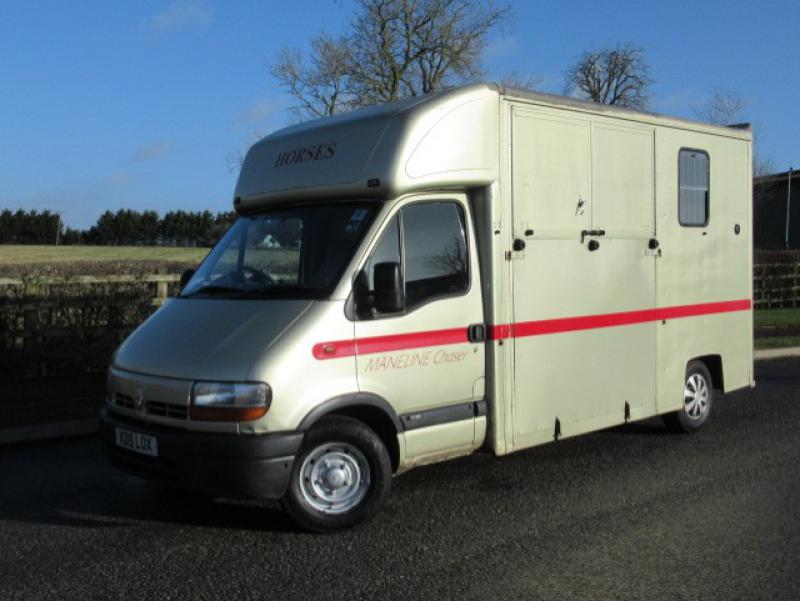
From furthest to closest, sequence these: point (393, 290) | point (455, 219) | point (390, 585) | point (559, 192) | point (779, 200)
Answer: point (779, 200)
point (559, 192)
point (455, 219)
point (393, 290)
point (390, 585)

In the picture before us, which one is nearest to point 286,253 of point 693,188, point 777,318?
point 693,188

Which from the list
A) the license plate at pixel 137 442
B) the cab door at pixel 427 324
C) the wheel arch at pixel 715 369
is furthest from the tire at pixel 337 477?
the wheel arch at pixel 715 369

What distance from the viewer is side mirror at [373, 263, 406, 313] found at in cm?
536

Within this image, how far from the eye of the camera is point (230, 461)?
500cm

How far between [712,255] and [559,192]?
2.43 metres

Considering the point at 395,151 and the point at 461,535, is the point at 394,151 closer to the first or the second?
the point at 395,151

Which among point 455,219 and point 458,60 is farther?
point 458,60

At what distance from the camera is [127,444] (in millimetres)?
5477

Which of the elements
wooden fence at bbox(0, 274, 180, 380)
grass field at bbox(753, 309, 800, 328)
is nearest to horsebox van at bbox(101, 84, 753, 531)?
wooden fence at bbox(0, 274, 180, 380)

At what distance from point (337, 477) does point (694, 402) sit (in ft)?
14.2

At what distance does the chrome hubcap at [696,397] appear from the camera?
821 centimetres

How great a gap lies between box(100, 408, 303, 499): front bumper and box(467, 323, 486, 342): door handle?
1.54 m

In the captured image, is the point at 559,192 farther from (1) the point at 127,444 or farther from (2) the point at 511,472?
(1) the point at 127,444

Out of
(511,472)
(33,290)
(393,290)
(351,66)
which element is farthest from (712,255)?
(351,66)
